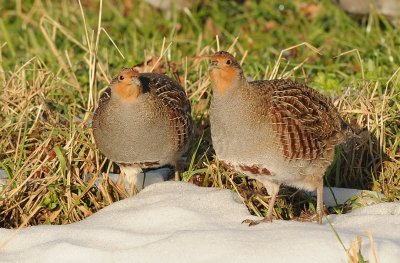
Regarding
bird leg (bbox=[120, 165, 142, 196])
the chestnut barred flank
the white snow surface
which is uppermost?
the chestnut barred flank

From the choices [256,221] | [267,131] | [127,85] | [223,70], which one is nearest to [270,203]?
[256,221]

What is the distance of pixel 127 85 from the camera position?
5168mm

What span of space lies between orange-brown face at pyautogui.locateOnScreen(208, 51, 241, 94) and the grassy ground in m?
0.60

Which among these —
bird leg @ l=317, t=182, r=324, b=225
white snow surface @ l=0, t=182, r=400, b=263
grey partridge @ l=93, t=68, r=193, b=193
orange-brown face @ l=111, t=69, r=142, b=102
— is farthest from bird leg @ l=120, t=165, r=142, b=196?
bird leg @ l=317, t=182, r=324, b=225

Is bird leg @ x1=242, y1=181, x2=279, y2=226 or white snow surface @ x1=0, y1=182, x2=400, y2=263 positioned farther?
bird leg @ x1=242, y1=181, x2=279, y2=226

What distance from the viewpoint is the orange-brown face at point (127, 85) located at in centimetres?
511

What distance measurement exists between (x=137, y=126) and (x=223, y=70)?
2.92 ft

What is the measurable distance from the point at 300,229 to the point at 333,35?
159 inches

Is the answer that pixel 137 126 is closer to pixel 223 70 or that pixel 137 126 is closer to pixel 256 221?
pixel 223 70

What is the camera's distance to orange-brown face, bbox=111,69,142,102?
16.8ft

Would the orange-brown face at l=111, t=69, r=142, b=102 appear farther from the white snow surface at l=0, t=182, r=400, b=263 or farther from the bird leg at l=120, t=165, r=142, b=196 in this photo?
the white snow surface at l=0, t=182, r=400, b=263

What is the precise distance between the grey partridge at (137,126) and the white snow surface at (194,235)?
1.15 feet

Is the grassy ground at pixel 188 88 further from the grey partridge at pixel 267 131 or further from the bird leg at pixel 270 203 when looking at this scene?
the grey partridge at pixel 267 131

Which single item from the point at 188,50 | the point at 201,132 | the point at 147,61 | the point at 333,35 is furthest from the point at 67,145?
the point at 333,35
